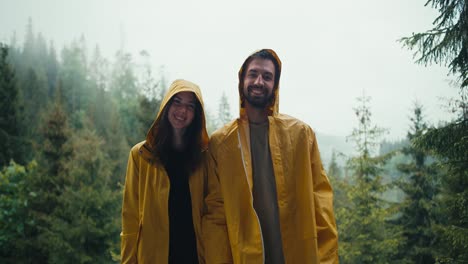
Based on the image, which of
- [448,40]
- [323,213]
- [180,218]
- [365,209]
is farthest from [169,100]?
[365,209]

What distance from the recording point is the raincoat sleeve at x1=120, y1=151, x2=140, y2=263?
3.22 metres

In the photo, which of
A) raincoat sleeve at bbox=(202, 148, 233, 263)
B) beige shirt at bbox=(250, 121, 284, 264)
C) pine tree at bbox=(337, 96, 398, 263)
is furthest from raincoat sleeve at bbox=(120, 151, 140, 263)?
pine tree at bbox=(337, 96, 398, 263)

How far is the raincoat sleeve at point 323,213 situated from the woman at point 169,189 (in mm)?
1149

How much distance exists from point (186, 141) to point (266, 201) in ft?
3.48

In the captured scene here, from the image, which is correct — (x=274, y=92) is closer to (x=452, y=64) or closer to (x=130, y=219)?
(x=130, y=219)

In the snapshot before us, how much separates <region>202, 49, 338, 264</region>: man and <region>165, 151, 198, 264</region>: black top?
169mm

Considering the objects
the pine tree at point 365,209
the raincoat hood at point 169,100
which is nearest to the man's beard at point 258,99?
the raincoat hood at point 169,100

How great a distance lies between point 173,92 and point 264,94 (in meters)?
0.94

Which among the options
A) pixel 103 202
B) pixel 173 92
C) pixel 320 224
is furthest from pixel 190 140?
pixel 103 202

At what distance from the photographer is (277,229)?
321 centimetres

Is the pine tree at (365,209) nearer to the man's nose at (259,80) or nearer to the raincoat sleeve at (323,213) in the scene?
the raincoat sleeve at (323,213)

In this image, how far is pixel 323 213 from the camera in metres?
3.16

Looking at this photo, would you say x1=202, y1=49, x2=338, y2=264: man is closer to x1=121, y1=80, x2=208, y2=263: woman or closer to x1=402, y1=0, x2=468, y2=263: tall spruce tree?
x1=121, y1=80, x2=208, y2=263: woman

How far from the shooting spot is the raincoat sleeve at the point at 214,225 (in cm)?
318
